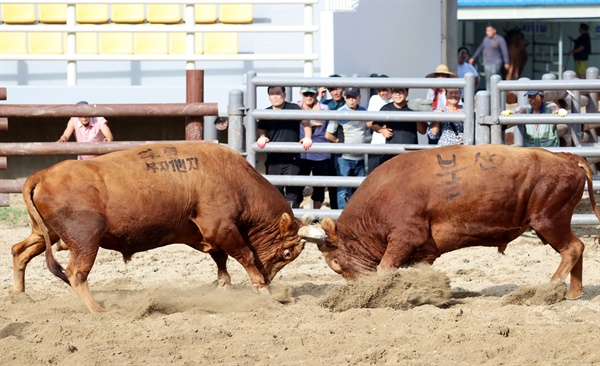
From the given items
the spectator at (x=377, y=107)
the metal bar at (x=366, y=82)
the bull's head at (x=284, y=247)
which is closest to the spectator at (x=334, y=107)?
the spectator at (x=377, y=107)

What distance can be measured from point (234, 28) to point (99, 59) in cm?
161

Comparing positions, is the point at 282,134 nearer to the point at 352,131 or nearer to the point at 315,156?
the point at 315,156

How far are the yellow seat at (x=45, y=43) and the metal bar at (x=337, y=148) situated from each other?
14.7ft

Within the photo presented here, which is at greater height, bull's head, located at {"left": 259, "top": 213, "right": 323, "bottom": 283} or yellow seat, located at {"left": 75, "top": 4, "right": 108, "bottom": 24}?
yellow seat, located at {"left": 75, "top": 4, "right": 108, "bottom": 24}

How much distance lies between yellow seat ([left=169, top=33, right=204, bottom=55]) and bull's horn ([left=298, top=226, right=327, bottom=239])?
6126 millimetres

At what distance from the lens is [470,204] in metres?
7.05

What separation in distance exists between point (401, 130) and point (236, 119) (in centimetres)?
150

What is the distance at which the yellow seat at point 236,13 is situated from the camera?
42.3 ft

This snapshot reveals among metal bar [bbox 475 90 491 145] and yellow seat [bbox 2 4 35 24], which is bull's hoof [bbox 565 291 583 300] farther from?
yellow seat [bbox 2 4 35 24]

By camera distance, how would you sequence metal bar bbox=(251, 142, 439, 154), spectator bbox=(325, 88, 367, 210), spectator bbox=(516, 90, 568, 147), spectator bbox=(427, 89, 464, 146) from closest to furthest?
metal bar bbox=(251, 142, 439, 154) < spectator bbox=(427, 89, 464, 146) < spectator bbox=(516, 90, 568, 147) < spectator bbox=(325, 88, 367, 210)

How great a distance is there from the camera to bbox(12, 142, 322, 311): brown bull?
6.77m

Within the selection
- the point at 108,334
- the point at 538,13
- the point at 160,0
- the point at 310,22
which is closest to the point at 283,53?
the point at 310,22

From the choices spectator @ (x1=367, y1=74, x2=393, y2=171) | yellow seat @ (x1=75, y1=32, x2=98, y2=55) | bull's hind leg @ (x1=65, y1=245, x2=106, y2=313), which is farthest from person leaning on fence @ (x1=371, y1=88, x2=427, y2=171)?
yellow seat @ (x1=75, y1=32, x2=98, y2=55)

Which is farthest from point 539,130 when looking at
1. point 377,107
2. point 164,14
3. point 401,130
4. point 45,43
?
point 45,43
